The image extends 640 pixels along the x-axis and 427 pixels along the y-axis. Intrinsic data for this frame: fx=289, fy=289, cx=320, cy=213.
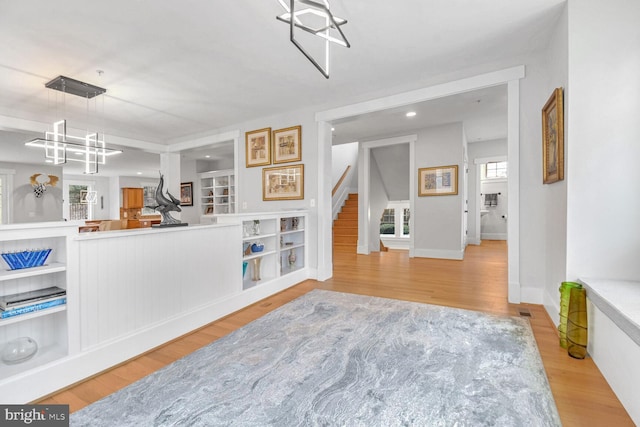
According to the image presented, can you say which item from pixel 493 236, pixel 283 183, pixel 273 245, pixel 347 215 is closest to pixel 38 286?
pixel 273 245

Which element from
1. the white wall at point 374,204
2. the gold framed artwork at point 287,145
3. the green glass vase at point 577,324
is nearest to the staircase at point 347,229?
the white wall at point 374,204

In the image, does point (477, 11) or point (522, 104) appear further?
point (522, 104)

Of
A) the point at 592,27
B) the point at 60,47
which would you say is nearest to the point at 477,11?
the point at 592,27

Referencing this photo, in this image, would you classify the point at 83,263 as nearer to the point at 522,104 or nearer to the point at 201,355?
the point at 201,355

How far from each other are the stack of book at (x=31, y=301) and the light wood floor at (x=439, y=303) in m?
0.51

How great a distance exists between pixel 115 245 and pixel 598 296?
10.5ft

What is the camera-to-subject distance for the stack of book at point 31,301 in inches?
63.0

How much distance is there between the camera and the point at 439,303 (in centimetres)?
314

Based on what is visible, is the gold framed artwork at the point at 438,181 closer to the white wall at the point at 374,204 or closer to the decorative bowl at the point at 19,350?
the white wall at the point at 374,204

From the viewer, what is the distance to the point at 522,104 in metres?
3.04

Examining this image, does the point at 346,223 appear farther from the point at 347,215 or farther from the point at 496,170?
the point at 496,170

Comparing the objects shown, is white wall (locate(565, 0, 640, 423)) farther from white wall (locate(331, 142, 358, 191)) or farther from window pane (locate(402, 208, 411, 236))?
white wall (locate(331, 142, 358, 191))

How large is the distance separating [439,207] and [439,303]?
324 centimetres

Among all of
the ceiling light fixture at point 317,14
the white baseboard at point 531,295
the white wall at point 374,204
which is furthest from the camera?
the white wall at point 374,204
